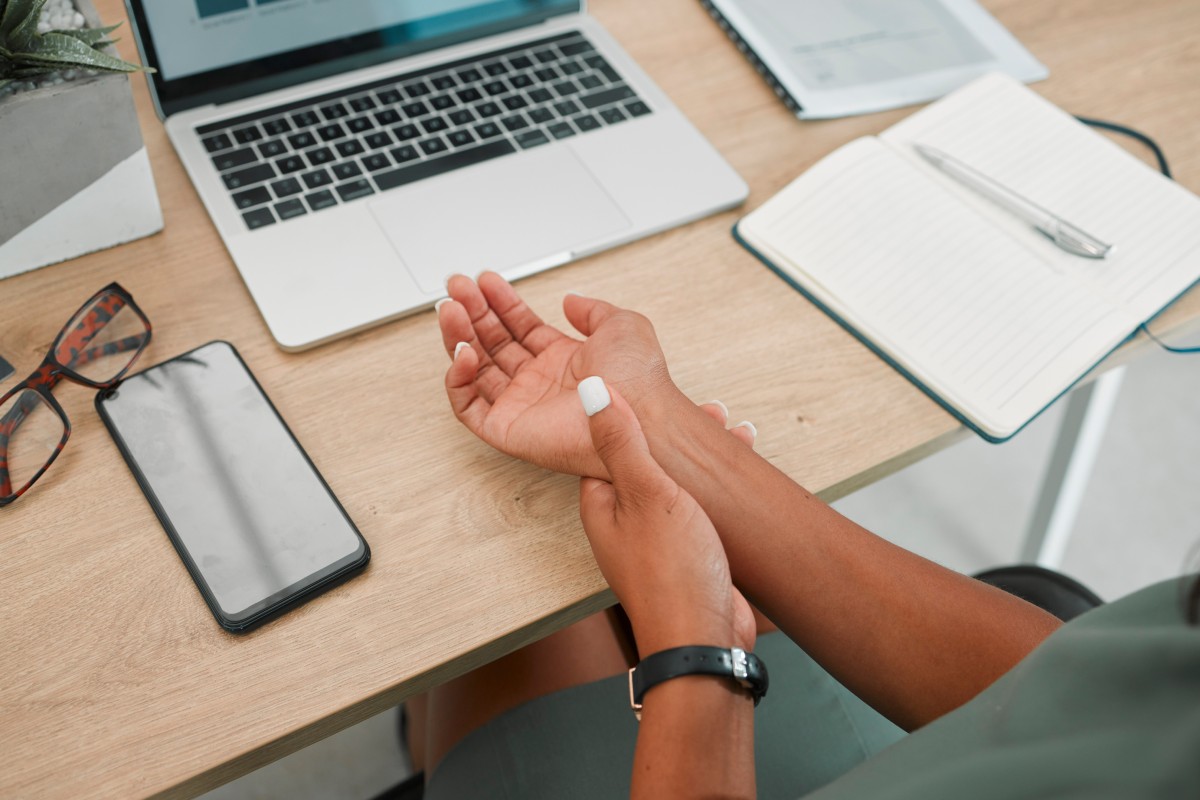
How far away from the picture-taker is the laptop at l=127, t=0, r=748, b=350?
0.76m

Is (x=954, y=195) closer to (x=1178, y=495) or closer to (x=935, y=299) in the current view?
(x=935, y=299)

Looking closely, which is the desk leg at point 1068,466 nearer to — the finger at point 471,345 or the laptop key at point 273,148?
the finger at point 471,345

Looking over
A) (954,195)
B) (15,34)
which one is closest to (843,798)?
(954,195)

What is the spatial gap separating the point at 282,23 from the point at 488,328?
357 millimetres

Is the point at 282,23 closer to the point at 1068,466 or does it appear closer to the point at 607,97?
the point at 607,97

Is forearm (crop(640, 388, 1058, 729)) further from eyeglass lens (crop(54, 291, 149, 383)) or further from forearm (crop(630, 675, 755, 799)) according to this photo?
eyeglass lens (crop(54, 291, 149, 383))

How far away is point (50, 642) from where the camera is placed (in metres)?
0.56

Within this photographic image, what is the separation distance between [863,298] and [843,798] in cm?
42

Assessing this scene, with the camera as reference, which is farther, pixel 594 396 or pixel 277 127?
pixel 277 127

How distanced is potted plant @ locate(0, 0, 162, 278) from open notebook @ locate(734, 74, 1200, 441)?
506 mm

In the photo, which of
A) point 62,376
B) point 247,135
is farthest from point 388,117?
point 62,376

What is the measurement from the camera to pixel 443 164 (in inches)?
32.8

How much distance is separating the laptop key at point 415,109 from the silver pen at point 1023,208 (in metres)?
0.46

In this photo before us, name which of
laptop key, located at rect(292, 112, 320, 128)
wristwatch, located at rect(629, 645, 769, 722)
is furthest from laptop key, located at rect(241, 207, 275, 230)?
wristwatch, located at rect(629, 645, 769, 722)
